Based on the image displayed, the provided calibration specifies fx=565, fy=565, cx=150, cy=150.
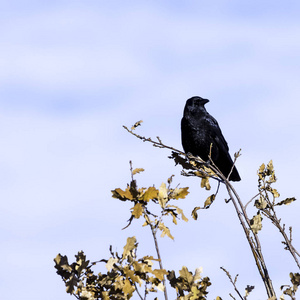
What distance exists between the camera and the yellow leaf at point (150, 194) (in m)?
2.92

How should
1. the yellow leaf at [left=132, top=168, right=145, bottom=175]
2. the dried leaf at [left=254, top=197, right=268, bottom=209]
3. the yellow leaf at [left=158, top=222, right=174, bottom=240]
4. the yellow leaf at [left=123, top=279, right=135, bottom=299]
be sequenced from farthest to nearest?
the dried leaf at [left=254, top=197, right=268, bottom=209]
the yellow leaf at [left=132, top=168, right=145, bottom=175]
the yellow leaf at [left=158, top=222, right=174, bottom=240]
the yellow leaf at [left=123, top=279, right=135, bottom=299]

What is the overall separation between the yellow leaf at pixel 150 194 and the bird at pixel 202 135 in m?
6.01

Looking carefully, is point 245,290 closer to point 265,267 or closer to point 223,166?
point 265,267

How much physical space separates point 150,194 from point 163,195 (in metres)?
0.07

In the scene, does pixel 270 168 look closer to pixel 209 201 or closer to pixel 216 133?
pixel 209 201

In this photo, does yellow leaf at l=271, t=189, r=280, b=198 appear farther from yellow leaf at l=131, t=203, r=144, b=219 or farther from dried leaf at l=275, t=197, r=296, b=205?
yellow leaf at l=131, t=203, r=144, b=219

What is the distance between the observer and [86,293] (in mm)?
2900

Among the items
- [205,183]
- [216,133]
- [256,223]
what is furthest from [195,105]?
[256,223]

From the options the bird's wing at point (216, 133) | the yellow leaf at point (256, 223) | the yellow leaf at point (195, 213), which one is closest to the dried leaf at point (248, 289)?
the yellow leaf at point (256, 223)

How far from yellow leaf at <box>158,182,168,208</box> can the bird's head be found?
6.45m

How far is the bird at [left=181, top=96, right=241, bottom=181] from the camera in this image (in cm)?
909

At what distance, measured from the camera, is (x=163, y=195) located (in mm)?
2945

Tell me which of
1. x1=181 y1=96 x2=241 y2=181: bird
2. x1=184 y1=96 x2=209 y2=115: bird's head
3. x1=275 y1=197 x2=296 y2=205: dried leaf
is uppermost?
x1=184 y1=96 x2=209 y2=115: bird's head

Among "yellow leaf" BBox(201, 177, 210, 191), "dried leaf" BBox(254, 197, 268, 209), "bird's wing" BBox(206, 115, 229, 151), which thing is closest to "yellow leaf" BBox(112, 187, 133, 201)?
"dried leaf" BBox(254, 197, 268, 209)
